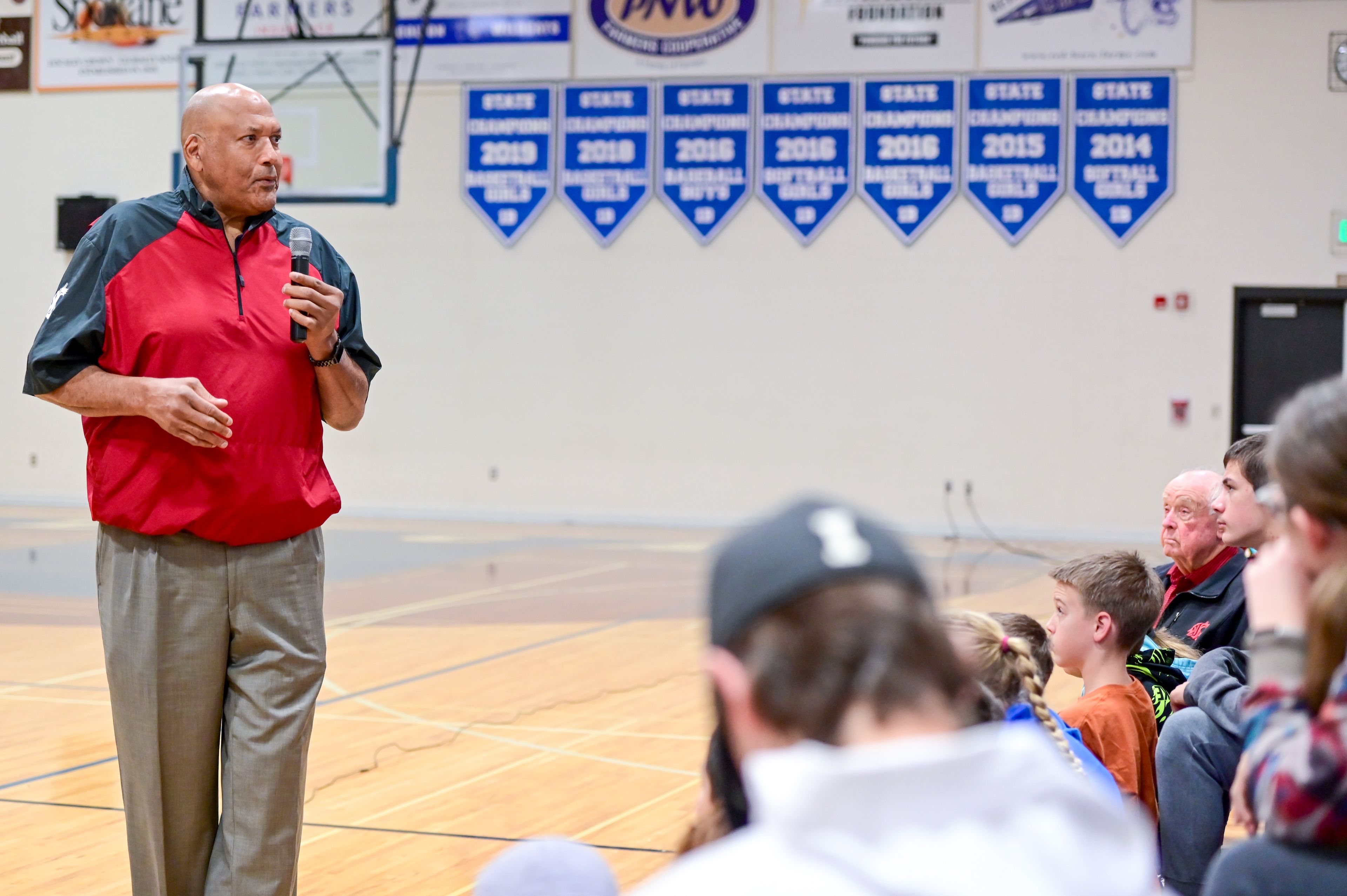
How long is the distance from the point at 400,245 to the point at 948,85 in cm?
520

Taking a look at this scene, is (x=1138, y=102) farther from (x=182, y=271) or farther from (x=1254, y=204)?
(x=182, y=271)

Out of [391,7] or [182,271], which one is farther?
[391,7]

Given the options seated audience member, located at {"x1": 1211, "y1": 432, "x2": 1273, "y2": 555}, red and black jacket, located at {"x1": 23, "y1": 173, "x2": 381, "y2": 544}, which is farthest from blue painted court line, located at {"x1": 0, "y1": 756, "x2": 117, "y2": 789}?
seated audience member, located at {"x1": 1211, "y1": 432, "x2": 1273, "y2": 555}

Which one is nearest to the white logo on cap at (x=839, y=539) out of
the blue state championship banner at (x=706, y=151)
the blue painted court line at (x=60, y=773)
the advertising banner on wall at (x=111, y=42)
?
the blue painted court line at (x=60, y=773)

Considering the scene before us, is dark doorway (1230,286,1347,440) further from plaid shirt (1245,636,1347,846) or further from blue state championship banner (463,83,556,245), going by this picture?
plaid shirt (1245,636,1347,846)

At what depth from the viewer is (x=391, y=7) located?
444 inches

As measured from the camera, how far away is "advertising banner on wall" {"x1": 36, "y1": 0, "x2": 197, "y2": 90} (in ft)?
43.2

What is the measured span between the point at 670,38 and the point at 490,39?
167 centimetres

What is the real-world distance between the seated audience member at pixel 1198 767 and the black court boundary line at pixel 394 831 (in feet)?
4.14

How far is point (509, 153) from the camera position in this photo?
1265 cm

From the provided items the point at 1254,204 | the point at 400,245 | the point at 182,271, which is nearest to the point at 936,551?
the point at 1254,204

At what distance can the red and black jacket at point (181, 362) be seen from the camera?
2.37 metres

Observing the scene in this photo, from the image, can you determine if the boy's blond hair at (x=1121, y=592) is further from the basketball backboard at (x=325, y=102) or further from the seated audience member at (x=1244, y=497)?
the basketball backboard at (x=325, y=102)

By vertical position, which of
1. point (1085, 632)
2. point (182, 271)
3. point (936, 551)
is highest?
point (182, 271)
